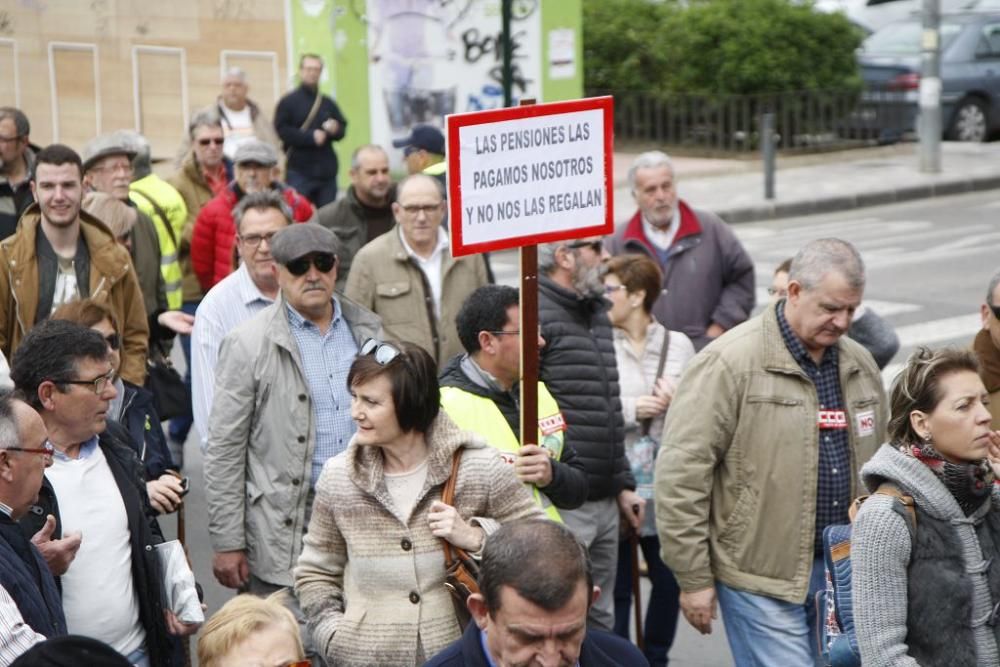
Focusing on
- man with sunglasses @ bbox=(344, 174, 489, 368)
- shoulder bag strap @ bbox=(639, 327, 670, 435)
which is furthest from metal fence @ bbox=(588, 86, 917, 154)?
shoulder bag strap @ bbox=(639, 327, 670, 435)

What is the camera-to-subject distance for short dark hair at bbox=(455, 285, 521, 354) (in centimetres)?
573

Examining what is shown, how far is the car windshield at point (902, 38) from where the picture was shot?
24719 mm

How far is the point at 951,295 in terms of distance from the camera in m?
14.9

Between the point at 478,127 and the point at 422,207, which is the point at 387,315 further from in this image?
the point at 478,127

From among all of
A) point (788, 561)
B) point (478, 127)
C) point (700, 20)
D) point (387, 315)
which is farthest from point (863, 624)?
point (700, 20)

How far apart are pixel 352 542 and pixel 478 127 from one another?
133 centimetres

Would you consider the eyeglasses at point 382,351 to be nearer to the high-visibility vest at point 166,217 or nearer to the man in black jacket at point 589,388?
the man in black jacket at point 589,388

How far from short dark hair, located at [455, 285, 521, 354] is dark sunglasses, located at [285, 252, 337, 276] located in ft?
2.44

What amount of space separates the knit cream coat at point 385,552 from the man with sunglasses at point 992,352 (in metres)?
1.98

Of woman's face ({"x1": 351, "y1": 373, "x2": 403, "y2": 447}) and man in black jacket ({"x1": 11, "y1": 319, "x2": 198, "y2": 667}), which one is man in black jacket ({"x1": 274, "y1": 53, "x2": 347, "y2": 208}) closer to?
man in black jacket ({"x1": 11, "y1": 319, "x2": 198, "y2": 667})

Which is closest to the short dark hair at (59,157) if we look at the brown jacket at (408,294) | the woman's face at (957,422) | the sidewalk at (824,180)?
the brown jacket at (408,294)

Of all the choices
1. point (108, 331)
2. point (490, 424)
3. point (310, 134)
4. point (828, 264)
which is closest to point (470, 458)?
point (490, 424)

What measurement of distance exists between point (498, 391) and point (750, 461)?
0.90m

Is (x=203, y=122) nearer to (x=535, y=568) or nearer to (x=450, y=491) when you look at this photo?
(x=450, y=491)
